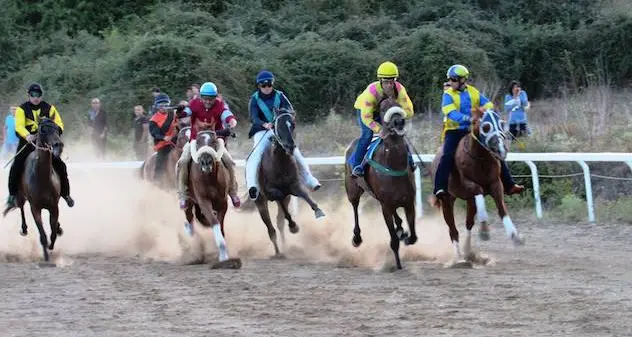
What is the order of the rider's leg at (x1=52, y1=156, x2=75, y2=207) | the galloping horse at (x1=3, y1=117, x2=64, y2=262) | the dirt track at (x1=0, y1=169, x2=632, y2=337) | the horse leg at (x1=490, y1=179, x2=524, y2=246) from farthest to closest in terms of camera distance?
the rider's leg at (x1=52, y1=156, x2=75, y2=207) < the galloping horse at (x1=3, y1=117, x2=64, y2=262) < the horse leg at (x1=490, y1=179, x2=524, y2=246) < the dirt track at (x1=0, y1=169, x2=632, y2=337)

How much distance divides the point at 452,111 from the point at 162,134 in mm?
7078

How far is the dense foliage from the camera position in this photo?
34.6 m

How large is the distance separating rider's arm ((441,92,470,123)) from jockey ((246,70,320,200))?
115 inches

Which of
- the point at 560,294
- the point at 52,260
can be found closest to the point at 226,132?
the point at 52,260

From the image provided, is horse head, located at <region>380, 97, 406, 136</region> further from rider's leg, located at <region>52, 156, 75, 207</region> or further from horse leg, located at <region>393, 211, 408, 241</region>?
rider's leg, located at <region>52, 156, 75, 207</region>

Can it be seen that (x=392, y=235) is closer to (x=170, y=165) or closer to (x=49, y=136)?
(x=49, y=136)

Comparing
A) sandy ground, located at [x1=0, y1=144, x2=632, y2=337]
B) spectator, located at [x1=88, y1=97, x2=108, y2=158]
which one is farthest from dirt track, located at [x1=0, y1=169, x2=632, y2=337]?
spectator, located at [x1=88, y1=97, x2=108, y2=158]

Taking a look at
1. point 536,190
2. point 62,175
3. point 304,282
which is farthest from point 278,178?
point 536,190

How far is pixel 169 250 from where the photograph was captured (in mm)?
18578

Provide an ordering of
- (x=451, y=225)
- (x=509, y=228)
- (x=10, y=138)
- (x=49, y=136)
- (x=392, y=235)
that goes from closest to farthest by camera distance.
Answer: (x=509, y=228) → (x=392, y=235) → (x=451, y=225) → (x=49, y=136) → (x=10, y=138)

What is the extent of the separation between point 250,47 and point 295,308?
84.6ft

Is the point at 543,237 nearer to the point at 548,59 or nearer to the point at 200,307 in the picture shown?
the point at 200,307

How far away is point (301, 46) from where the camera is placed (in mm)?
36875

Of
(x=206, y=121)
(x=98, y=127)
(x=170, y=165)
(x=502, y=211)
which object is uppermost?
(x=206, y=121)
